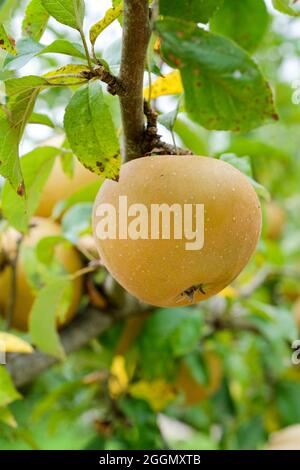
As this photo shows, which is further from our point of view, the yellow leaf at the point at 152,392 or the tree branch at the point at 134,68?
the yellow leaf at the point at 152,392

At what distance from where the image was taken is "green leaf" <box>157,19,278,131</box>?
0.38m

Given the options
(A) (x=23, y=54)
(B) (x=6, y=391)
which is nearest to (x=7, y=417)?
(B) (x=6, y=391)

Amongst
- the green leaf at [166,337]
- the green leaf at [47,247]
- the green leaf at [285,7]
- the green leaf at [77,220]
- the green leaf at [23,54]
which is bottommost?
the green leaf at [166,337]

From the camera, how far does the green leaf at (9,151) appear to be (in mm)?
460

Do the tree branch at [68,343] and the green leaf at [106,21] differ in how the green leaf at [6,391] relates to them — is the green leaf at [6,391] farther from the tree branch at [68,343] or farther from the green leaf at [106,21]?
the green leaf at [106,21]

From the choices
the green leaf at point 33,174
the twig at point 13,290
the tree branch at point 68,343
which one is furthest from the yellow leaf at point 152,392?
the green leaf at point 33,174

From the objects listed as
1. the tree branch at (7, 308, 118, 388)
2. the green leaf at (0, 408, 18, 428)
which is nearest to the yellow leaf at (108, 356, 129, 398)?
the tree branch at (7, 308, 118, 388)

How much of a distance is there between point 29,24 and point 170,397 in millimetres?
800

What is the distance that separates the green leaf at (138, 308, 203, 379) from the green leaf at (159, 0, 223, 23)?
0.64 m

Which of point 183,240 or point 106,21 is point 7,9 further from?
point 183,240

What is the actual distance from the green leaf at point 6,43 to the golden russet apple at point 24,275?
470 mm

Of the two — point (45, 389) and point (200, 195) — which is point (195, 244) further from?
point (45, 389)

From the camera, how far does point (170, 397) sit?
3.76 feet
